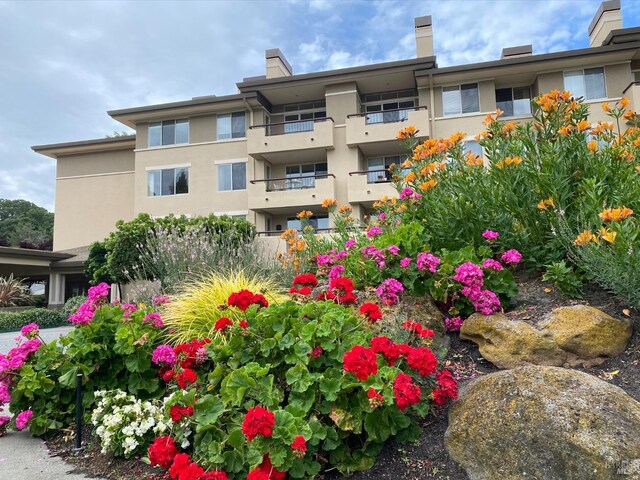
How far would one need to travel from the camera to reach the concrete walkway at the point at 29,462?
3.24 metres

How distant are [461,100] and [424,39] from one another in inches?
155

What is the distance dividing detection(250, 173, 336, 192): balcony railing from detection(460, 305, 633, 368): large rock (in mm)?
16919

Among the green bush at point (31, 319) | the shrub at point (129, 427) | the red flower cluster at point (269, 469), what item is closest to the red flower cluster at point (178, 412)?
the shrub at point (129, 427)

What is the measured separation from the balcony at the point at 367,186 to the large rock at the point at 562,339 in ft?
51.6

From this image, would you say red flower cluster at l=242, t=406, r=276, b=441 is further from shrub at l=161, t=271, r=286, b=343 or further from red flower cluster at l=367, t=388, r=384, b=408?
shrub at l=161, t=271, r=286, b=343

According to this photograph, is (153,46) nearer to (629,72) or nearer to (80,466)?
(80,466)

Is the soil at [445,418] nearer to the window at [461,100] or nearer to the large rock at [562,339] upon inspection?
the large rock at [562,339]

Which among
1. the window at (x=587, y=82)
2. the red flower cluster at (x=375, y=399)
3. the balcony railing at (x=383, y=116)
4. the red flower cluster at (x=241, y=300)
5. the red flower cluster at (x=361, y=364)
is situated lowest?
the red flower cluster at (x=375, y=399)

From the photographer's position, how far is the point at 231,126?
22.3 m

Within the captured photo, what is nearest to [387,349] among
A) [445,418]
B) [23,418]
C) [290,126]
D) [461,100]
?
[445,418]

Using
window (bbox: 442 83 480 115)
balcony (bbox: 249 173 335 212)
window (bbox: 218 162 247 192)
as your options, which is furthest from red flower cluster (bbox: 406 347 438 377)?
window (bbox: 218 162 247 192)

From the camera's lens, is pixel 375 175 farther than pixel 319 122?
No

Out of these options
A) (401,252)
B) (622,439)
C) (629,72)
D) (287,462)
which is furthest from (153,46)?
(629,72)

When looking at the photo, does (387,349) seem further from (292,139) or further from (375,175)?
(292,139)
